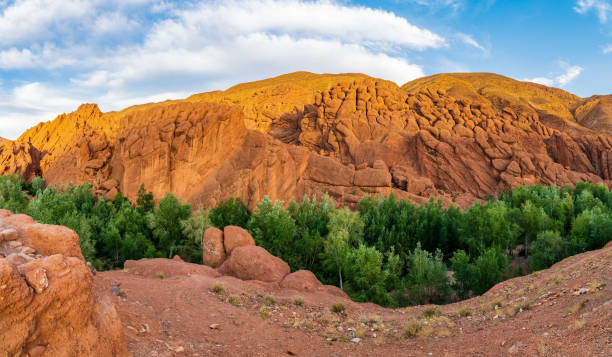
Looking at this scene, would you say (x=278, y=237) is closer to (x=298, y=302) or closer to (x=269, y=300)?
(x=298, y=302)

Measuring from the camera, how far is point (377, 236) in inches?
1538

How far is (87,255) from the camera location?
30.2 meters

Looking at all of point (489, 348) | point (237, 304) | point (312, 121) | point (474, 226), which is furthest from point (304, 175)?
point (489, 348)

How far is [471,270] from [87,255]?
31.0 meters

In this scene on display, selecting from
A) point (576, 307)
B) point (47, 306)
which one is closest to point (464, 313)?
point (576, 307)

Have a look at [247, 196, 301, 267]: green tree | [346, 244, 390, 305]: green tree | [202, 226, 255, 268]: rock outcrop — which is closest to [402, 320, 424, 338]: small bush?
[346, 244, 390, 305]: green tree

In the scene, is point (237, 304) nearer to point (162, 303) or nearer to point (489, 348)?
point (162, 303)

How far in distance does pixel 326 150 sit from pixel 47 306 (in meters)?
60.5

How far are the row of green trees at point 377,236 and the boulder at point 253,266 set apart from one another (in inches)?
245

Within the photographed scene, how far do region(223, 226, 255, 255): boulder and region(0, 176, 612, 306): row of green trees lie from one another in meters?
5.02

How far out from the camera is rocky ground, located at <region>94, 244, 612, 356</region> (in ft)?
29.3

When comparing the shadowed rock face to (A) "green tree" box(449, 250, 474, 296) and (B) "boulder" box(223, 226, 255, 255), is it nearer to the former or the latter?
(B) "boulder" box(223, 226, 255, 255)

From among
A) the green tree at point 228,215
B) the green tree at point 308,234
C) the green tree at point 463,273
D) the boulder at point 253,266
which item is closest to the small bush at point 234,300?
the boulder at point 253,266

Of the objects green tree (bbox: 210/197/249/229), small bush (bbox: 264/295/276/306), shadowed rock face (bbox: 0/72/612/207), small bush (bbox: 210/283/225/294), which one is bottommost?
small bush (bbox: 264/295/276/306)
